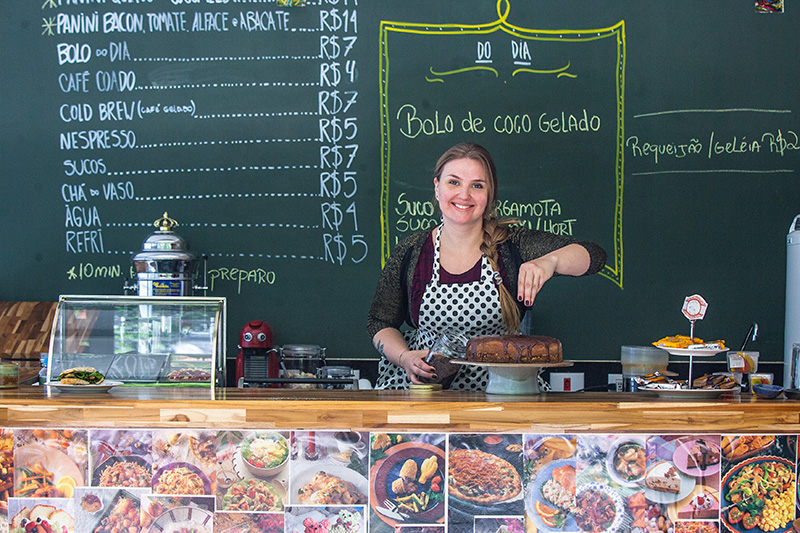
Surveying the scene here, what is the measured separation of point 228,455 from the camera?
2.06 metres

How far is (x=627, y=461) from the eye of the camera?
2074 millimetres

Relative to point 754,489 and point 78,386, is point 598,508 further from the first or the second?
Answer: point 78,386

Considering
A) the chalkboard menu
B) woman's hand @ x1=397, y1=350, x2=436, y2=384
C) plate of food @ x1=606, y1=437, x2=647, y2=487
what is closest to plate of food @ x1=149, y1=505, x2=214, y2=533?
woman's hand @ x1=397, y1=350, x2=436, y2=384

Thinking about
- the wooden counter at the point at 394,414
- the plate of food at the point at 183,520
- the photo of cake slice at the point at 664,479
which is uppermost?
the wooden counter at the point at 394,414

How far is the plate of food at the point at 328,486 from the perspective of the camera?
2055 mm

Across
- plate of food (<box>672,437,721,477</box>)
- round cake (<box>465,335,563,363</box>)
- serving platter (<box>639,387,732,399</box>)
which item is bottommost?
plate of food (<box>672,437,721,477</box>)

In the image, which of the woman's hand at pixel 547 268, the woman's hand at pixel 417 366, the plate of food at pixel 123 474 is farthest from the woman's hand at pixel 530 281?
the plate of food at pixel 123 474

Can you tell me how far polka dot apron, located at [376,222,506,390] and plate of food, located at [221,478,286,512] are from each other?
3.27 ft

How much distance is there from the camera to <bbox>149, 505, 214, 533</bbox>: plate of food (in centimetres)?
205

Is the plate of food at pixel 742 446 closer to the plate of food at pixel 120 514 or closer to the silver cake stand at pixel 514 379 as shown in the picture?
the silver cake stand at pixel 514 379

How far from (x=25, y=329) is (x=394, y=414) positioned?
8.18 ft

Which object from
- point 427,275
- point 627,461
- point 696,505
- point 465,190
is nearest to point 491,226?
point 465,190

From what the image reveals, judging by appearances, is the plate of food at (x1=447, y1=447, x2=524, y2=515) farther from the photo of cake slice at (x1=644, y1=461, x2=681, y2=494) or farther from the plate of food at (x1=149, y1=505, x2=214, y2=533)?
the plate of food at (x1=149, y1=505, x2=214, y2=533)

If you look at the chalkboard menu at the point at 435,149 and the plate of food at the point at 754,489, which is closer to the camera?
the plate of food at the point at 754,489
